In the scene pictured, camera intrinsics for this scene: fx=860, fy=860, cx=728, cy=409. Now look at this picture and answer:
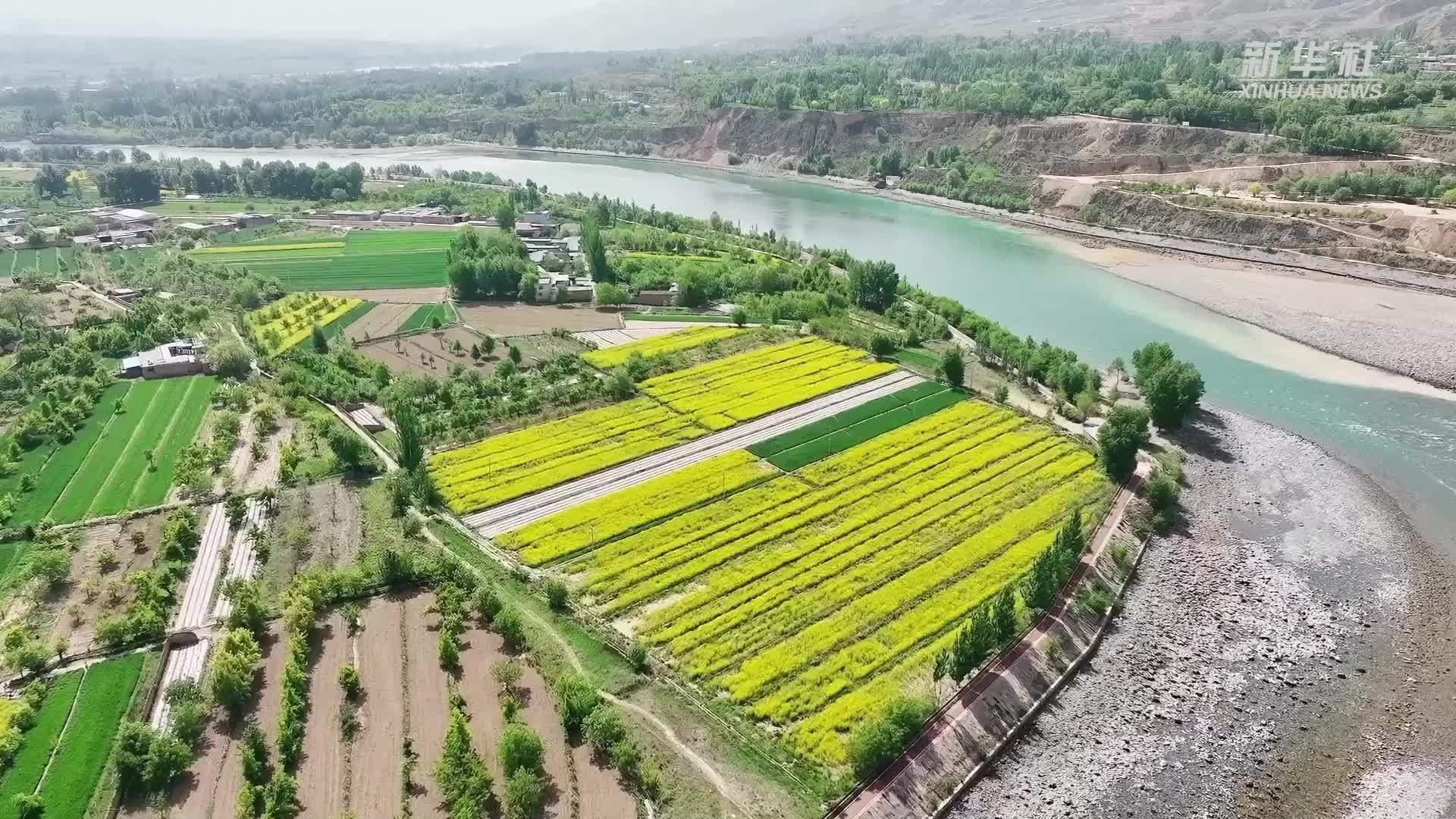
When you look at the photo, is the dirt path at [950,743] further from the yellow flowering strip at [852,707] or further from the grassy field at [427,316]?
the grassy field at [427,316]

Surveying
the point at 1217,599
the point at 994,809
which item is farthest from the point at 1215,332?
the point at 994,809

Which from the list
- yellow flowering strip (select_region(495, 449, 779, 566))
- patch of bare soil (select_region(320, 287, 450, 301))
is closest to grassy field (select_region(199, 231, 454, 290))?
patch of bare soil (select_region(320, 287, 450, 301))

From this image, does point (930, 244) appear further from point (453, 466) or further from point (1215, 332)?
point (453, 466)

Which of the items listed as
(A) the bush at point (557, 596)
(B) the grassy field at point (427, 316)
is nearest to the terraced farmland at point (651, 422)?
(A) the bush at point (557, 596)

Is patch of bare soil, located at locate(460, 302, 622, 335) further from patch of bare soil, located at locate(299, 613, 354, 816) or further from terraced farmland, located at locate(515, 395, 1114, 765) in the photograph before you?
patch of bare soil, located at locate(299, 613, 354, 816)

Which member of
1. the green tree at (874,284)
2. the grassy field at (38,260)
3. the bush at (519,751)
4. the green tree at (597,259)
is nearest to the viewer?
the bush at (519,751)

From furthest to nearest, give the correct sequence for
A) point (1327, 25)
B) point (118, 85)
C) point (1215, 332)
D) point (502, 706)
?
point (118, 85)
point (1327, 25)
point (1215, 332)
point (502, 706)

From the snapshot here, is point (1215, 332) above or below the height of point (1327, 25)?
below

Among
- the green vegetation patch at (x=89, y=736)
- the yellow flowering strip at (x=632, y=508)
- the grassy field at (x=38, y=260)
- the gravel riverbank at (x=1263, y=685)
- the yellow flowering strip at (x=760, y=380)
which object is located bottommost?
the gravel riverbank at (x=1263, y=685)
